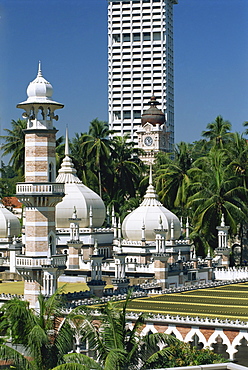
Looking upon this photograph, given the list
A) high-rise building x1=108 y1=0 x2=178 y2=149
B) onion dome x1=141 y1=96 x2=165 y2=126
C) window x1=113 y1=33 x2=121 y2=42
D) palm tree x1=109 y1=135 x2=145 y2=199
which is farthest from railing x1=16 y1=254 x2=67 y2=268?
window x1=113 y1=33 x2=121 y2=42

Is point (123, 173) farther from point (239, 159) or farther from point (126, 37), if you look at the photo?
point (126, 37)

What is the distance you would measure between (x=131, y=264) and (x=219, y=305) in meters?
15.4

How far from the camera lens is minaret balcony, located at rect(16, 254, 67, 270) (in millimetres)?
38719

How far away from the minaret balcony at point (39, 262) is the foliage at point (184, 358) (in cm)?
1241

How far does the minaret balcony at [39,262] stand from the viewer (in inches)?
1524

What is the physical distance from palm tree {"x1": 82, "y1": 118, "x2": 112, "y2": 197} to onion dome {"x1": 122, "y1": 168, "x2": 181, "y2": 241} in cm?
2668

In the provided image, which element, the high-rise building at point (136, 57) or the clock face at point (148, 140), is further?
the high-rise building at point (136, 57)

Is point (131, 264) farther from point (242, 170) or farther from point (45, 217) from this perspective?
point (242, 170)

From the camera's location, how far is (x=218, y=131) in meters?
82.3

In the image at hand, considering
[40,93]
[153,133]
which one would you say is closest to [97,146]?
[40,93]

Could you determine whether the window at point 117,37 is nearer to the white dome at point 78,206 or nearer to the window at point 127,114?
the window at point 127,114

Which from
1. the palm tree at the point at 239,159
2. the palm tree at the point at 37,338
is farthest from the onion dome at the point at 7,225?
the palm tree at the point at 37,338

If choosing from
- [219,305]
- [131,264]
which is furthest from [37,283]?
[131,264]

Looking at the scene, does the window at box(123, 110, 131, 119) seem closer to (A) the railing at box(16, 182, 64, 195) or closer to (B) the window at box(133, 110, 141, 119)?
(B) the window at box(133, 110, 141, 119)
